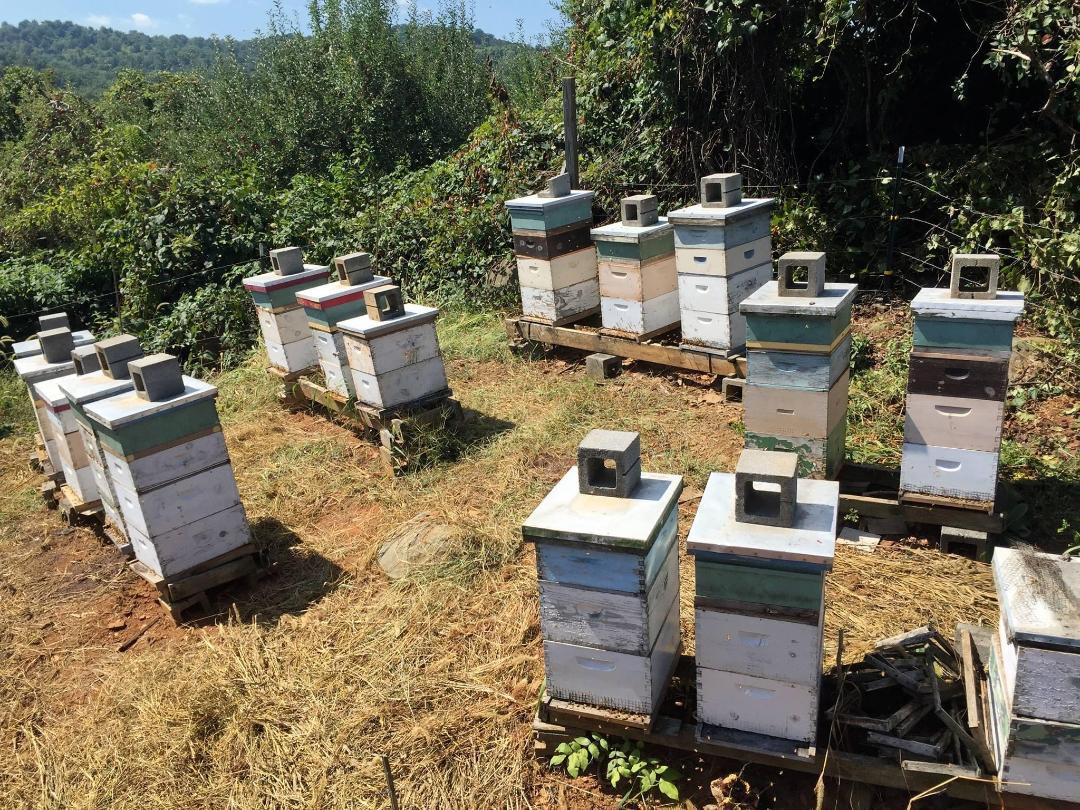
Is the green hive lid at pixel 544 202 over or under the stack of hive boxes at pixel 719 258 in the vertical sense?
over

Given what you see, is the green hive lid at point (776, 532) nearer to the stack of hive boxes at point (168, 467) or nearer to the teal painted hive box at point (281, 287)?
the stack of hive boxes at point (168, 467)

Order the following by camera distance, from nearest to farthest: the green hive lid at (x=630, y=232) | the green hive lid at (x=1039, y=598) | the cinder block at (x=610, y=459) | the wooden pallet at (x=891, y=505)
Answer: the green hive lid at (x=1039, y=598) → the cinder block at (x=610, y=459) → the wooden pallet at (x=891, y=505) → the green hive lid at (x=630, y=232)

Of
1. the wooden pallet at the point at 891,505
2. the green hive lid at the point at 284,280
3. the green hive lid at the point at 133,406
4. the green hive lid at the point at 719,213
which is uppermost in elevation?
the green hive lid at the point at 719,213

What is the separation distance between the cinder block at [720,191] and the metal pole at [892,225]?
5.65 feet

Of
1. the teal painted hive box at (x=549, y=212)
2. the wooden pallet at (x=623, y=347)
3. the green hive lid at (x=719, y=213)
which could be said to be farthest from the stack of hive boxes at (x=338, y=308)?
the green hive lid at (x=719, y=213)

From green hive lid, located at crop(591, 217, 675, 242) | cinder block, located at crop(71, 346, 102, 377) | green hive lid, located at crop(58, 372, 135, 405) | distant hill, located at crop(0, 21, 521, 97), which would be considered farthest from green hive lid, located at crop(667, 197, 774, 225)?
distant hill, located at crop(0, 21, 521, 97)

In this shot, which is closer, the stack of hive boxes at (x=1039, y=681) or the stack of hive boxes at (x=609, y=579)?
the stack of hive boxes at (x=1039, y=681)

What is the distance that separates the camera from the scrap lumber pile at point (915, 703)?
278 centimetres

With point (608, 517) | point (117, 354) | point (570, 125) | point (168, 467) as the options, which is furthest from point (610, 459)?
point (570, 125)

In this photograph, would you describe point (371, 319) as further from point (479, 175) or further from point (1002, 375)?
point (479, 175)

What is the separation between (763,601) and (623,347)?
4.26m

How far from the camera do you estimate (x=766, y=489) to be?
2992 mm

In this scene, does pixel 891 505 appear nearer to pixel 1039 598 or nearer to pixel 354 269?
pixel 1039 598

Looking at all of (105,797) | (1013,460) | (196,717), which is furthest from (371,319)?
(1013,460)
